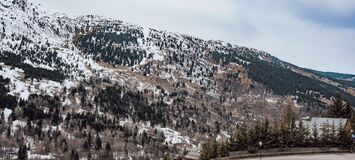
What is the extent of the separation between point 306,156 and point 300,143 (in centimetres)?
617

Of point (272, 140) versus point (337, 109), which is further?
point (337, 109)

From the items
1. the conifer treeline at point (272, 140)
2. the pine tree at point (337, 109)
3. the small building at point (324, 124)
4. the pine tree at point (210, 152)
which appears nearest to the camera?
the conifer treeline at point (272, 140)

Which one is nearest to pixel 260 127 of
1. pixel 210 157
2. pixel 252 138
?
pixel 252 138

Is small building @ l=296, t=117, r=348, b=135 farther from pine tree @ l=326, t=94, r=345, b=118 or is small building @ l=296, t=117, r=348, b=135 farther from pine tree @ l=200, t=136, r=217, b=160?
pine tree @ l=200, t=136, r=217, b=160

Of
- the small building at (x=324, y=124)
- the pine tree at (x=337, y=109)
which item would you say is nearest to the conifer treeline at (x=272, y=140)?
the small building at (x=324, y=124)

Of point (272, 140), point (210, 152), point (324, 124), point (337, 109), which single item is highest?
point (337, 109)

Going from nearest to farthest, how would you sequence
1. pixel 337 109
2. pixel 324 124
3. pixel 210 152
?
1. pixel 210 152
2. pixel 324 124
3. pixel 337 109

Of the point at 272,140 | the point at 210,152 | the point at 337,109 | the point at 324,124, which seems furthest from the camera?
the point at 337,109

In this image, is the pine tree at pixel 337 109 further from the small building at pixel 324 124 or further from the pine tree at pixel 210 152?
the pine tree at pixel 210 152

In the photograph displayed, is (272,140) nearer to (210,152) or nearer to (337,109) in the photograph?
(210,152)

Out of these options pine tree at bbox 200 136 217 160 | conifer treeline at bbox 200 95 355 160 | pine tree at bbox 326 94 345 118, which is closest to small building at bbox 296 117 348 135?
pine tree at bbox 326 94 345 118

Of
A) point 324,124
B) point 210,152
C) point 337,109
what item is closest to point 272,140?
point 210,152

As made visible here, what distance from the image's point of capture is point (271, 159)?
62844mm

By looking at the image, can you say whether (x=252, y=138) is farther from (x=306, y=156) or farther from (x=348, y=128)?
(x=348, y=128)
